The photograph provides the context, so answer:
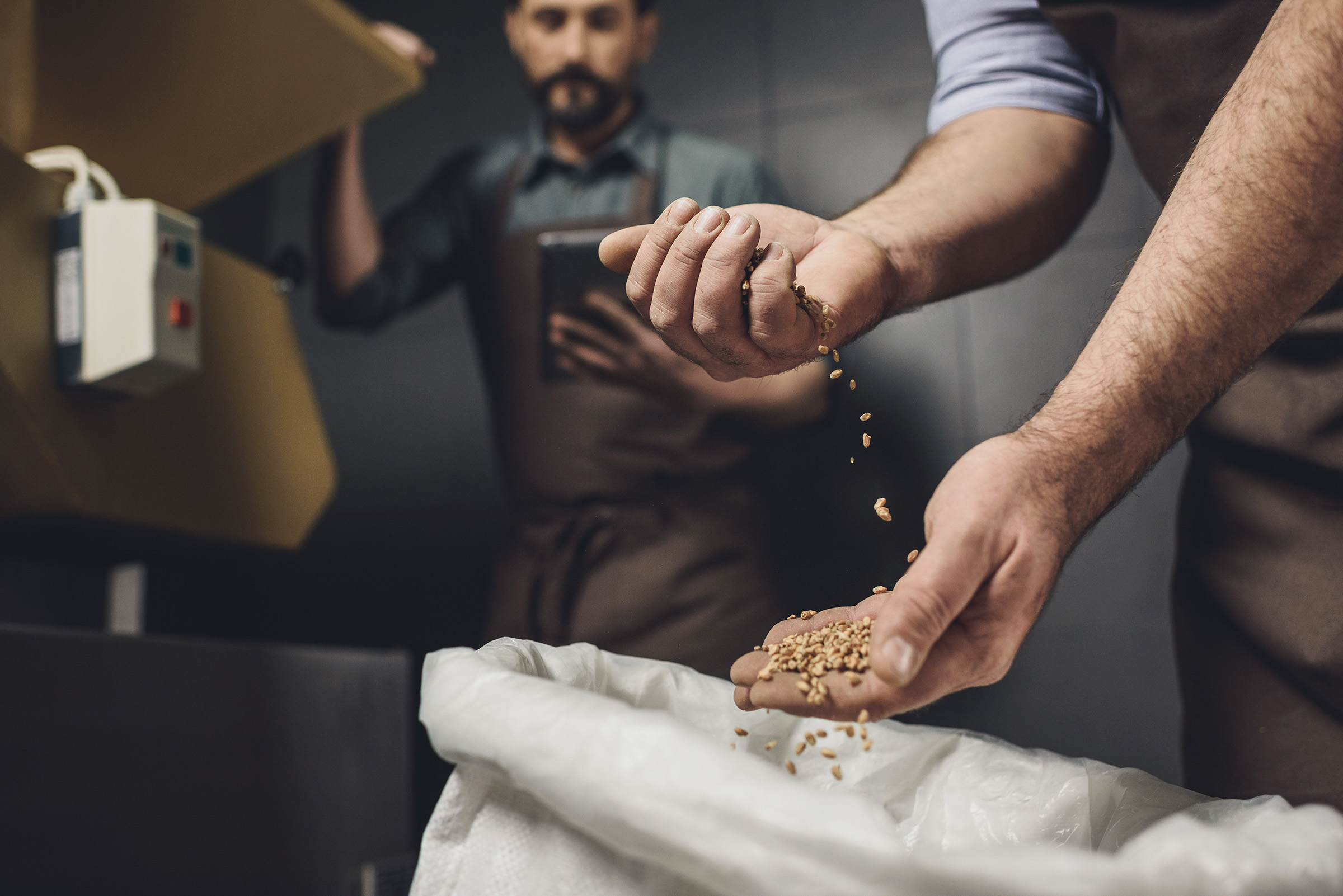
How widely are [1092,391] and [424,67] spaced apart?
1.83m

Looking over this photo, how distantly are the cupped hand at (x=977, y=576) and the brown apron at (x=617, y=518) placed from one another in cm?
91

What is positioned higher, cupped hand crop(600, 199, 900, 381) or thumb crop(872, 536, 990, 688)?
cupped hand crop(600, 199, 900, 381)

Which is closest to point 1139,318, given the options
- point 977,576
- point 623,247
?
point 977,576

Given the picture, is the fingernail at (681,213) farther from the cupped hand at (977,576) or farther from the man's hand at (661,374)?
the man's hand at (661,374)

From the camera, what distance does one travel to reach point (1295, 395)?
2.14 ft

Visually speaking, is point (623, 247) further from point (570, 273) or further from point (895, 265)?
point (570, 273)

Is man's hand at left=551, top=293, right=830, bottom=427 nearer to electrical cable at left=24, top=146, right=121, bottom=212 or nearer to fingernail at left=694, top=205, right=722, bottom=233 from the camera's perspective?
electrical cable at left=24, top=146, right=121, bottom=212

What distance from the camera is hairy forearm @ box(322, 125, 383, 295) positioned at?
5.59ft

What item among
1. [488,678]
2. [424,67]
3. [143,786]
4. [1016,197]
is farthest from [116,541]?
[424,67]

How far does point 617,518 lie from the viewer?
5.01 feet

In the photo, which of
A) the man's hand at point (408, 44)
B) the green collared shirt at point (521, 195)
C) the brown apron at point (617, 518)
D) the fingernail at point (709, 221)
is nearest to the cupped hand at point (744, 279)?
the fingernail at point (709, 221)

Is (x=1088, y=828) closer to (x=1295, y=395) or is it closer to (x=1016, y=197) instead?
(x=1295, y=395)

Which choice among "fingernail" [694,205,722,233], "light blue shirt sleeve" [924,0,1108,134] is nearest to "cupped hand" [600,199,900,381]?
"fingernail" [694,205,722,233]

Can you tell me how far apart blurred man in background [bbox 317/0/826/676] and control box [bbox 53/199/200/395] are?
495 mm
